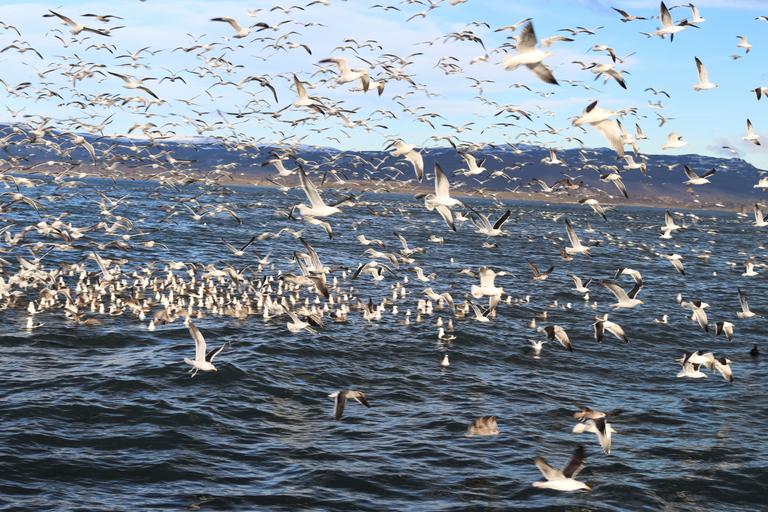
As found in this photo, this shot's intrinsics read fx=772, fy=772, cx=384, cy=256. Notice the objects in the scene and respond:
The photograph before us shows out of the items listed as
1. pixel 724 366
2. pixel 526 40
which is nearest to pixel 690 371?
pixel 724 366

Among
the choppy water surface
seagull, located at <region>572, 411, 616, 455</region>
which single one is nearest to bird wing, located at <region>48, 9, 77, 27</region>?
the choppy water surface

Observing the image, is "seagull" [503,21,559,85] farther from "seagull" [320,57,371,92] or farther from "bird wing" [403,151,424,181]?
"seagull" [320,57,371,92]

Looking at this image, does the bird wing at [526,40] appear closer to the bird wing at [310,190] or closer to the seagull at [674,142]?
the bird wing at [310,190]

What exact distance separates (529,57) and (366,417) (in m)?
9.86

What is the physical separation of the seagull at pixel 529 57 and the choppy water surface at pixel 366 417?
311 inches

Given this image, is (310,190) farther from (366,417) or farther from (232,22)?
(232,22)

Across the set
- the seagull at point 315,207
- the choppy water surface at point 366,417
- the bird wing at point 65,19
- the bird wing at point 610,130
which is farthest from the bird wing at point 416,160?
the bird wing at point 65,19

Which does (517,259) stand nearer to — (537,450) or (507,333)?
(507,333)

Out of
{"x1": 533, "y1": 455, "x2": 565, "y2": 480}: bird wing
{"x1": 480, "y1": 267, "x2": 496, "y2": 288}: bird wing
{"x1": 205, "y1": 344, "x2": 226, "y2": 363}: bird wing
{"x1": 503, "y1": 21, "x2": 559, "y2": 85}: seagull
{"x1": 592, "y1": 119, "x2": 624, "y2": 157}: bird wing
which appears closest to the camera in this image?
{"x1": 533, "y1": 455, "x2": 565, "y2": 480}: bird wing

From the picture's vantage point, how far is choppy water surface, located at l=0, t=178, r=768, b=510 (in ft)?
48.2

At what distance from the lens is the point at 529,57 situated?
13.3m

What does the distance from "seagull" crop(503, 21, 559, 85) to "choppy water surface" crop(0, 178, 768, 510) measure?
791 centimetres

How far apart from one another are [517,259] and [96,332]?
4038 centimetres

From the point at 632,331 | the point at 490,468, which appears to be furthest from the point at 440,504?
the point at 632,331
